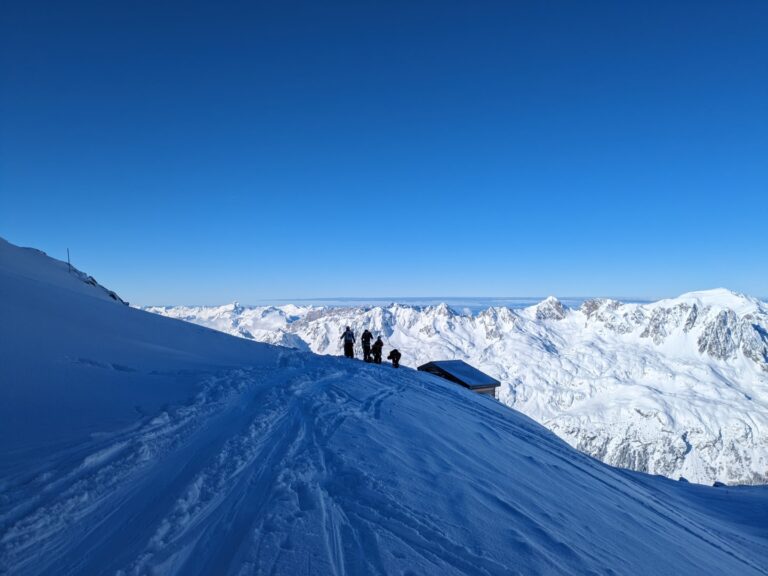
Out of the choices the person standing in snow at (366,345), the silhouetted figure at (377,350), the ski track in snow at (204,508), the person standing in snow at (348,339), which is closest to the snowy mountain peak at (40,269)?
the person standing in snow at (348,339)

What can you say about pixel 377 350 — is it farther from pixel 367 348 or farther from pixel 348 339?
pixel 348 339

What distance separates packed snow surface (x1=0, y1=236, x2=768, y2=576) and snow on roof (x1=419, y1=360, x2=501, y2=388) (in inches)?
697

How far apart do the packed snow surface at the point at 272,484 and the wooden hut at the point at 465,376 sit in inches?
690

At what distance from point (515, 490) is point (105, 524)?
696 centimetres

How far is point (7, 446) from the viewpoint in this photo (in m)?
6.79


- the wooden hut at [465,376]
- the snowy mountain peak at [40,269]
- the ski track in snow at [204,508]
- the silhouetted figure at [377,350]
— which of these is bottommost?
the wooden hut at [465,376]

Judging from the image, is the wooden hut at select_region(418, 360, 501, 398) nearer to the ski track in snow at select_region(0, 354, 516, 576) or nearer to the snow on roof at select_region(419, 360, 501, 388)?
the snow on roof at select_region(419, 360, 501, 388)

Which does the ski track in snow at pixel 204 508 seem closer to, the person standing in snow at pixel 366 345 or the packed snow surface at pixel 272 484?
the packed snow surface at pixel 272 484

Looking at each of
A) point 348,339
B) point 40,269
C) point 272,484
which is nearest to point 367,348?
point 348,339

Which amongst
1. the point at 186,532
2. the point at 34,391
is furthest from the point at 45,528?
the point at 34,391

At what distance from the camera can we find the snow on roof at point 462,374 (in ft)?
104

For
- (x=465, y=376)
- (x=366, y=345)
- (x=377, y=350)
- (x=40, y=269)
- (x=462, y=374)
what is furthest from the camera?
(x=462, y=374)

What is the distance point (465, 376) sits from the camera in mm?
32812

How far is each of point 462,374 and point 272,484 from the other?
28.6 m
